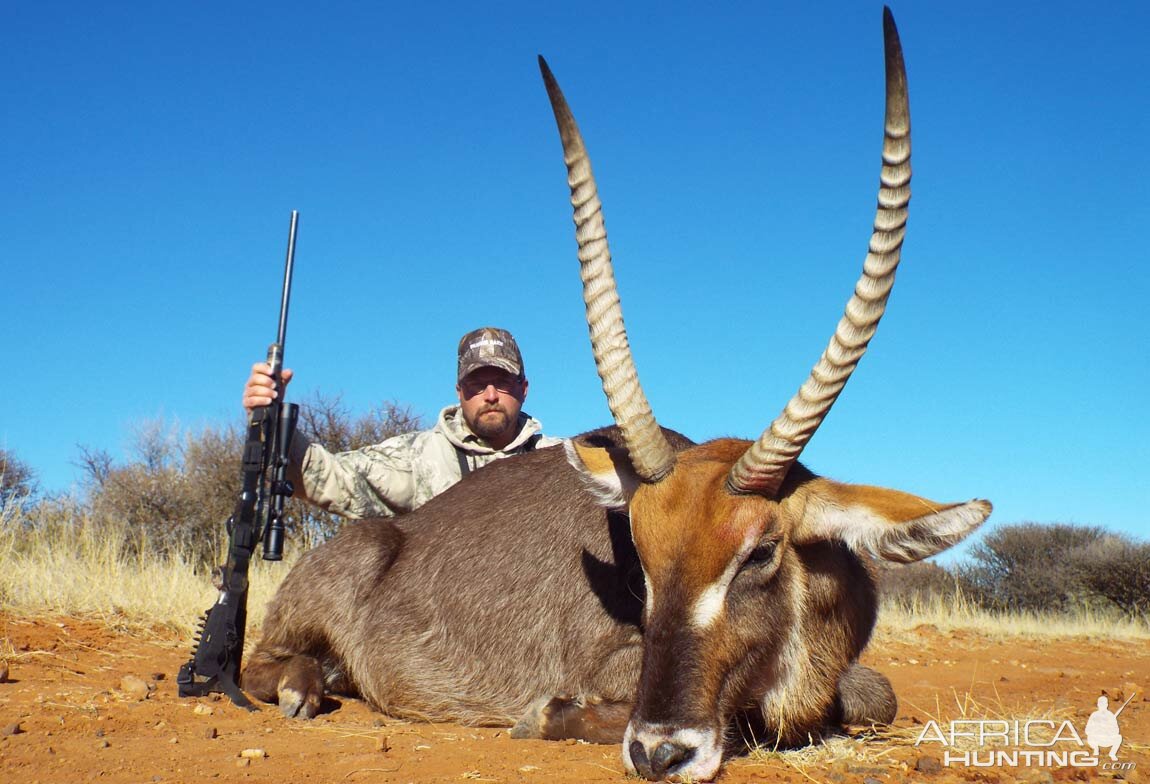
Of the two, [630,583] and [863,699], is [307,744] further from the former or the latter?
[863,699]

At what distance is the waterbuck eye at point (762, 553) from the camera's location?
3715mm

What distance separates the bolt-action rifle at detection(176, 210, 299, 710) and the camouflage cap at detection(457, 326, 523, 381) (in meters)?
2.13

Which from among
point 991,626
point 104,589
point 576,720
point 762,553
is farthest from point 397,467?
point 991,626

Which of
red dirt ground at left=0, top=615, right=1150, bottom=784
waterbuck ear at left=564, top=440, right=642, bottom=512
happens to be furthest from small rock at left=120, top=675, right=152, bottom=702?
waterbuck ear at left=564, top=440, right=642, bottom=512

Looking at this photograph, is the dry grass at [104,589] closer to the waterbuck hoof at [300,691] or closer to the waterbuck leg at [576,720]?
the waterbuck hoof at [300,691]

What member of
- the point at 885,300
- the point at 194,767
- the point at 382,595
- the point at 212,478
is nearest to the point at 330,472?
the point at 382,595

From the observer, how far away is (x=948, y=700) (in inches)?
252

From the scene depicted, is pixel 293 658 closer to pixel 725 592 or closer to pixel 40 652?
pixel 40 652

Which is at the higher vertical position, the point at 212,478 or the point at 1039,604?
the point at 212,478

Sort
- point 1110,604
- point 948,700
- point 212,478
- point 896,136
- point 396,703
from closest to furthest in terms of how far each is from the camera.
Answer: point 896,136
point 396,703
point 948,700
point 212,478
point 1110,604

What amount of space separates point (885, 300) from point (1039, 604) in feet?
65.0

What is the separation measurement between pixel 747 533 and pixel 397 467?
4.48 metres

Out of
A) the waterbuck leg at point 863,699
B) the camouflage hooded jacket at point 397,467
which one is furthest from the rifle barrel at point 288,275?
the waterbuck leg at point 863,699

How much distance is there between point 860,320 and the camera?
358 centimetres
